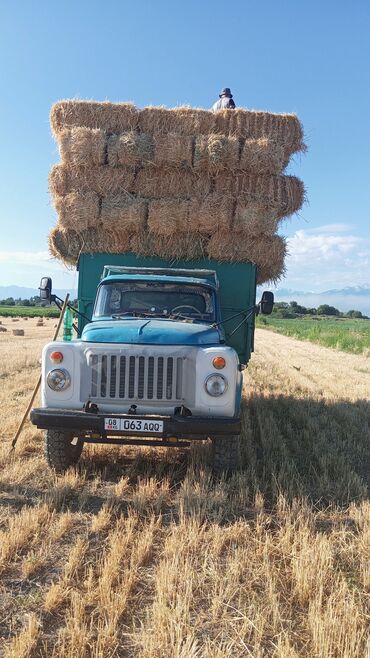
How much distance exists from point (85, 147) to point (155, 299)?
295 cm

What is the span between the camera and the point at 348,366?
20.0 meters

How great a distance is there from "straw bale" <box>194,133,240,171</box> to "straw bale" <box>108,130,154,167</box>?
2.33ft

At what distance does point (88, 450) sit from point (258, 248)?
12.6ft

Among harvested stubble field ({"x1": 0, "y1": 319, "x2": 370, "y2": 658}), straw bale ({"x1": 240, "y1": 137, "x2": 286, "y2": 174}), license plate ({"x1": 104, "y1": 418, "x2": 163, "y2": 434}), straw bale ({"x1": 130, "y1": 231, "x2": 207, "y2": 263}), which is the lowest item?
harvested stubble field ({"x1": 0, "y1": 319, "x2": 370, "y2": 658})

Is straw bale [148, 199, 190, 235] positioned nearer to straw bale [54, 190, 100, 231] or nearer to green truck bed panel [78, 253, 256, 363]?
green truck bed panel [78, 253, 256, 363]

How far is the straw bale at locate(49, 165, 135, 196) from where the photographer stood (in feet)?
29.0

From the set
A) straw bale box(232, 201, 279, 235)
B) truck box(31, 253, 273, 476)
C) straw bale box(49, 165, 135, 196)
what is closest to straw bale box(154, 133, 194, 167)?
straw bale box(49, 165, 135, 196)

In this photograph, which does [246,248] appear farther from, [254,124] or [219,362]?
[219,362]

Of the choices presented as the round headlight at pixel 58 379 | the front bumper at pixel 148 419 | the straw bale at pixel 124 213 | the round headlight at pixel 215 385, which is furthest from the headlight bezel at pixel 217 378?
the straw bale at pixel 124 213

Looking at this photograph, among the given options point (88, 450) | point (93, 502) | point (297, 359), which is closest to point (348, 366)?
point (297, 359)

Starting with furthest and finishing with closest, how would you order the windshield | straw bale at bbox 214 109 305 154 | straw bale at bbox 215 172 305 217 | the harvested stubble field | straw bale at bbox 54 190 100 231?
straw bale at bbox 214 109 305 154 → straw bale at bbox 215 172 305 217 → straw bale at bbox 54 190 100 231 → the windshield → the harvested stubble field

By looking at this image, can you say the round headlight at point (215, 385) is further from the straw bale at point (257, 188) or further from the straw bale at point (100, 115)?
the straw bale at point (100, 115)

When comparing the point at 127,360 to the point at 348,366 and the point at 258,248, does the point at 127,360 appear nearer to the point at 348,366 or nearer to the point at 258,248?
the point at 258,248

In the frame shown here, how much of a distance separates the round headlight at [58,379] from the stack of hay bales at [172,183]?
332cm
